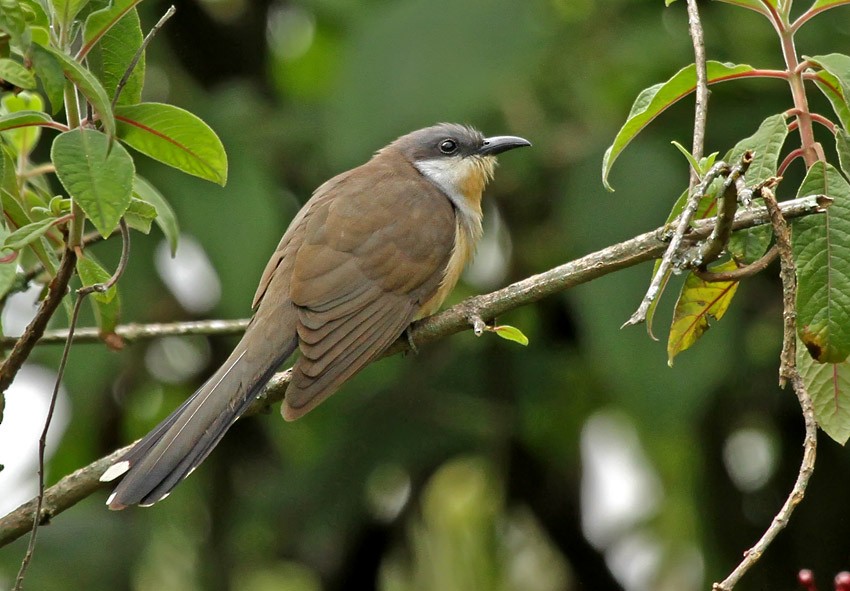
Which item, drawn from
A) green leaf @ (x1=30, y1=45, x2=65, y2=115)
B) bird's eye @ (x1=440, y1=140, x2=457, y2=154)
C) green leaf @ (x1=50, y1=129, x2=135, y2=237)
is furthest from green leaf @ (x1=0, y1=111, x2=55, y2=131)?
bird's eye @ (x1=440, y1=140, x2=457, y2=154)

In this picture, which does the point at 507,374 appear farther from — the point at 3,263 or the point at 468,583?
Answer: the point at 3,263

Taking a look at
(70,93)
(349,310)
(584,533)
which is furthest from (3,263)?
(584,533)

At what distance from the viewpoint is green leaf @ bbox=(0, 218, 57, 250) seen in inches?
88.4

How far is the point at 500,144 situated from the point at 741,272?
227cm

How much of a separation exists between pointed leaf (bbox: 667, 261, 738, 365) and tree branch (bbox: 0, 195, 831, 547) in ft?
0.40

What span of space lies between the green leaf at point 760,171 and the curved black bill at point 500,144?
2063 mm

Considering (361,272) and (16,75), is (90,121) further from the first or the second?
(361,272)

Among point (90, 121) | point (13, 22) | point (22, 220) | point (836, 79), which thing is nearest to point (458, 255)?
point (22, 220)

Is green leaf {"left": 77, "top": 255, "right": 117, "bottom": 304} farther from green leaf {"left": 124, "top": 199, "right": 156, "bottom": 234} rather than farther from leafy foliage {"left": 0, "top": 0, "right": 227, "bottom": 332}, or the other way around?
green leaf {"left": 124, "top": 199, "right": 156, "bottom": 234}

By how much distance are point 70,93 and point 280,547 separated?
11.0 ft

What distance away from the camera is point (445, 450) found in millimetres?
5137

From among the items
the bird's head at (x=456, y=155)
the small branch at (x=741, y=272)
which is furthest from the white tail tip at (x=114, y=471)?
the bird's head at (x=456, y=155)

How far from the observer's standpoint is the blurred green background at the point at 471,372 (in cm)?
420

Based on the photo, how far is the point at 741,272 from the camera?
2.54 meters
